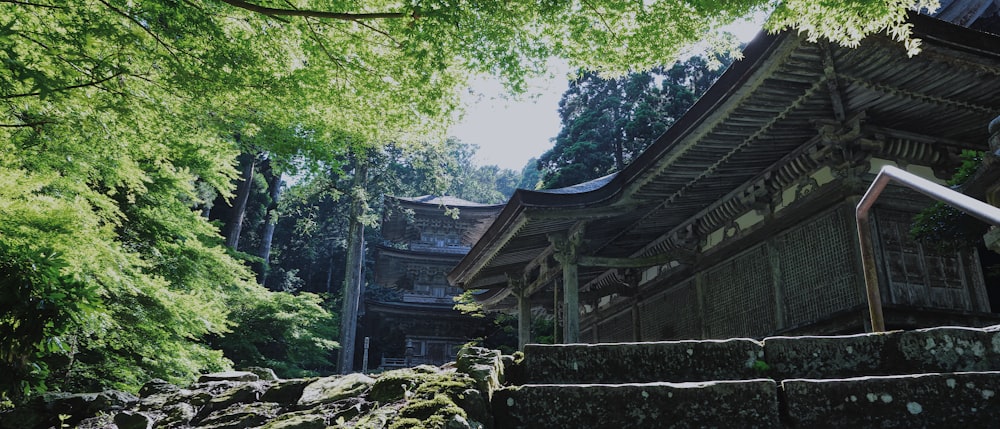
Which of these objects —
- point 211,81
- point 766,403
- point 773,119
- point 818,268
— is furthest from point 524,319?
point 766,403

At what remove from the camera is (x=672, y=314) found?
39.0ft

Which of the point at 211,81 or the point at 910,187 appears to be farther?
the point at 211,81

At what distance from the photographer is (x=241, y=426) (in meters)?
3.98

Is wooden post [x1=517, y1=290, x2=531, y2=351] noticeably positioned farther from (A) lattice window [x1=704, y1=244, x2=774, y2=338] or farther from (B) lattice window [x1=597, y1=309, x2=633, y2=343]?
(A) lattice window [x1=704, y1=244, x2=774, y2=338]

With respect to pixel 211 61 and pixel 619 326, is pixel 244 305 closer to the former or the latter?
pixel 619 326

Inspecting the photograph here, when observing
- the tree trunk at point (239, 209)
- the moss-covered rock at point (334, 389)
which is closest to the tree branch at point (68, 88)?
the moss-covered rock at point (334, 389)

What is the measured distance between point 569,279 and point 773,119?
4199 mm

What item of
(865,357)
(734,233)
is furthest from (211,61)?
(734,233)

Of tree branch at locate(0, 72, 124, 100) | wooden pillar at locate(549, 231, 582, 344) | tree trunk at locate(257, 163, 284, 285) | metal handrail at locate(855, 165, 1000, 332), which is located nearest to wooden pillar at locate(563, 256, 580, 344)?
wooden pillar at locate(549, 231, 582, 344)

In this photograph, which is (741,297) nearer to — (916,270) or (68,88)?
(916,270)

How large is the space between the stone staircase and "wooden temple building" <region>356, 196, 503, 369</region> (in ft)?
81.4

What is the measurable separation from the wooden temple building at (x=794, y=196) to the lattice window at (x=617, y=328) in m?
1.84

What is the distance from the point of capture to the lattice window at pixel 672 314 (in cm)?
1119

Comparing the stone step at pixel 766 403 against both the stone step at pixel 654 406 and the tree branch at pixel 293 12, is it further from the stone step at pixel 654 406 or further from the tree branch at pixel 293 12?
the tree branch at pixel 293 12
